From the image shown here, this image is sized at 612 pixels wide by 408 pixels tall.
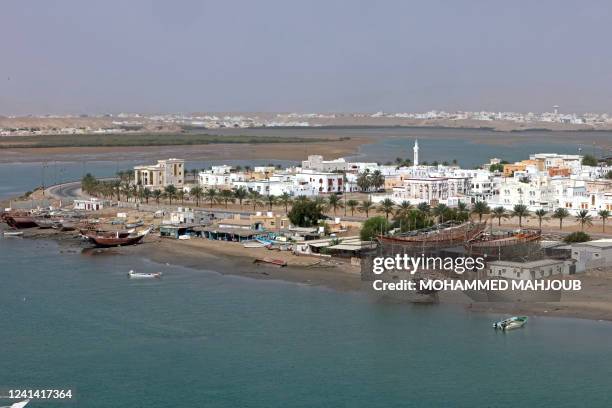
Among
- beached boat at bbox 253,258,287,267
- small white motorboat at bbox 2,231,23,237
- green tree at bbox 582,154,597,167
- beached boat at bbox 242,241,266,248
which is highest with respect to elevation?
green tree at bbox 582,154,597,167

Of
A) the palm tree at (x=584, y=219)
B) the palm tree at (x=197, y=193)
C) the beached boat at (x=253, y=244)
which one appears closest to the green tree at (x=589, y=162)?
the palm tree at (x=584, y=219)

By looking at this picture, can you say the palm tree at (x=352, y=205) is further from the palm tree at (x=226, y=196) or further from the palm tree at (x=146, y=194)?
the palm tree at (x=146, y=194)

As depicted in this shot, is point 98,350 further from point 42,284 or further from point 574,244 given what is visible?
point 574,244

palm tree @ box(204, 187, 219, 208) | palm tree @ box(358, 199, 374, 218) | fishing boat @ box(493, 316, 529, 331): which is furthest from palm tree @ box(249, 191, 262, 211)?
fishing boat @ box(493, 316, 529, 331)

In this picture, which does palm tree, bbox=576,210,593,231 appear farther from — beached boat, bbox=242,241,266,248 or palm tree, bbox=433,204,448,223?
beached boat, bbox=242,241,266,248

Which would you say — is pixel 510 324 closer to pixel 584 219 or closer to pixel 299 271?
pixel 299 271

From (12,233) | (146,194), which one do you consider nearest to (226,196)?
(146,194)
